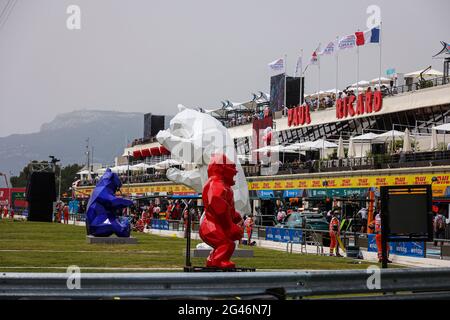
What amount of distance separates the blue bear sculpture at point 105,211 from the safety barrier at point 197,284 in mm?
21126

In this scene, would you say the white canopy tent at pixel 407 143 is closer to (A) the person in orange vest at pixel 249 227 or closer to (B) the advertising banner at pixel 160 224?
(A) the person in orange vest at pixel 249 227

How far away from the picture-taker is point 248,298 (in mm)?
10430

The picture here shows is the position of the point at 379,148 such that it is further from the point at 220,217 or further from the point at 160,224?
the point at 220,217

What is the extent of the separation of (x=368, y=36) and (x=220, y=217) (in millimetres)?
40976

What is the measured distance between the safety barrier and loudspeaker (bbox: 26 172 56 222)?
5014 cm

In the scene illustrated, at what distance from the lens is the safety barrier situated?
1002 cm

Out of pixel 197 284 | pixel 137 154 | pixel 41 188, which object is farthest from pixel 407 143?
pixel 137 154

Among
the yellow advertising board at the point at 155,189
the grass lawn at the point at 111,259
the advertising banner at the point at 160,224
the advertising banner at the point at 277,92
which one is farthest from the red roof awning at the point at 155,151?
the grass lawn at the point at 111,259

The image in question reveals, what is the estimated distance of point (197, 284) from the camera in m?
10.3

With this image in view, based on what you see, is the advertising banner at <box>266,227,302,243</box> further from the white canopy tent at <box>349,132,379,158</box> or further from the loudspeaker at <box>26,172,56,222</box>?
the loudspeaker at <box>26,172,56,222</box>

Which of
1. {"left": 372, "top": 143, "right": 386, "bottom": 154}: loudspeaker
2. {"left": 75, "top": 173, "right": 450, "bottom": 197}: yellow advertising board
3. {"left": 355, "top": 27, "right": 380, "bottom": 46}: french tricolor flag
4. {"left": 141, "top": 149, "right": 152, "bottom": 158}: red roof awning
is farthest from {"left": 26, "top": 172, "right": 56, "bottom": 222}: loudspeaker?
{"left": 141, "top": 149, "right": 152, "bottom": 158}: red roof awning

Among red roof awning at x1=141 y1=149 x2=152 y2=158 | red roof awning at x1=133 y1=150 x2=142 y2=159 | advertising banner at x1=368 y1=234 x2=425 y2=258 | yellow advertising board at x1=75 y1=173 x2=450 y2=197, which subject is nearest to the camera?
advertising banner at x1=368 y1=234 x2=425 y2=258
